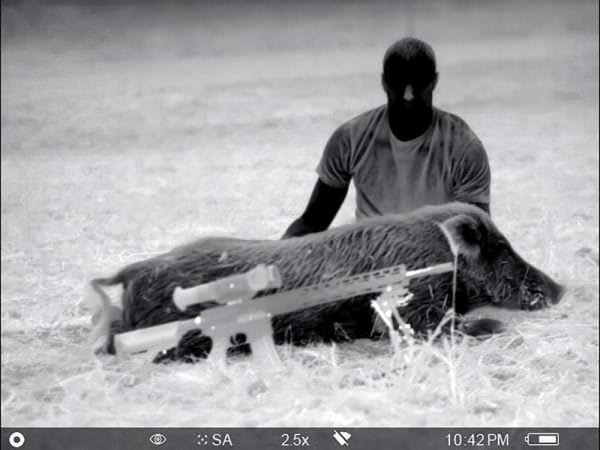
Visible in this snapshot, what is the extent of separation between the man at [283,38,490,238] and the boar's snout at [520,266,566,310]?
0.63 feet

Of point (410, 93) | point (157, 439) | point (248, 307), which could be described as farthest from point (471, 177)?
point (157, 439)

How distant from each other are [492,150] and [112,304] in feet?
5.80

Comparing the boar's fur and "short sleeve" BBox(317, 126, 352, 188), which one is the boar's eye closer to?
the boar's fur

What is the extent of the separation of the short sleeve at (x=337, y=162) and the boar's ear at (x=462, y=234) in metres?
0.30

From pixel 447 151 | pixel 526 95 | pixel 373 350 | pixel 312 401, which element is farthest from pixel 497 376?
pixel 526 95

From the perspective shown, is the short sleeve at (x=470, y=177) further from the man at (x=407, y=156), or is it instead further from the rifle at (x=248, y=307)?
the rifle at (x=248, y=307)

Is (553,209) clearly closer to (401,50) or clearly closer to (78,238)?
(401,50)

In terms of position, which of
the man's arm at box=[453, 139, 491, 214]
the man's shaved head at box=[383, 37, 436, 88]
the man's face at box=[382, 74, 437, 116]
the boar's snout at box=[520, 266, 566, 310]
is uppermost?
the man's shaved head at box=[383, 37, 436, 88]

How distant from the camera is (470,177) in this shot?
191 centimetres

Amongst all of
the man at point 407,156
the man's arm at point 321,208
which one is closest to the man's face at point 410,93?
the man at point 407,156

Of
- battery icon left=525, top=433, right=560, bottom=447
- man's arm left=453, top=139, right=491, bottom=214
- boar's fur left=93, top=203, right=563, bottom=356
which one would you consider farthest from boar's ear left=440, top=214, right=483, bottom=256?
battery icon left=525, top=433, right=560, bottom=447

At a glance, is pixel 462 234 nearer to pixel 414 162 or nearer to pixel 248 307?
pixel 414 162

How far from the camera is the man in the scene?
187cm

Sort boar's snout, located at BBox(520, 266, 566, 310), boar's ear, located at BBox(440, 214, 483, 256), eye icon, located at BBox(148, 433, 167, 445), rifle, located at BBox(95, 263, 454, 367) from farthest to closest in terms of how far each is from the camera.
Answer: boar's snout, located at BBox(520, 266, 566, 310)
boar's ear, located at BBox(440, 214, 483, 256)
rifle, located at BBox(95, 263, 454, 367)
eye icon, located at BBox(148, 433, 167, 445)
